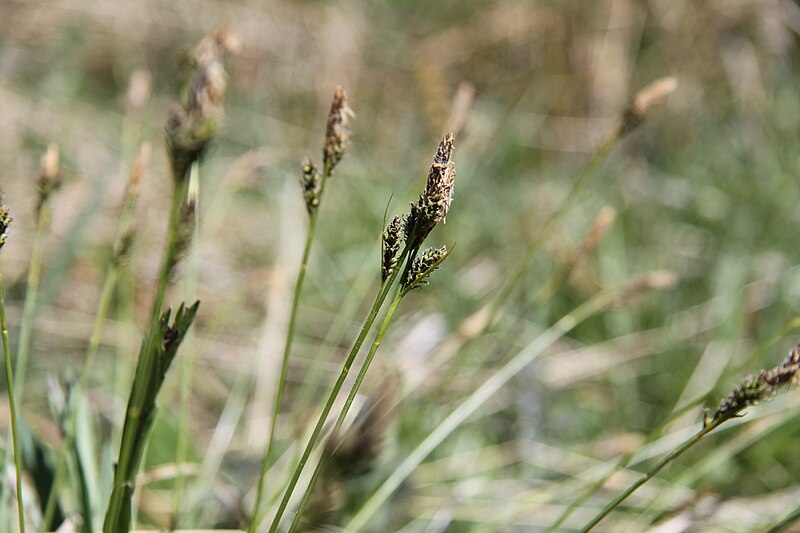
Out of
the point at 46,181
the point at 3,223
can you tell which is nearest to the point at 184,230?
the point at 3,223

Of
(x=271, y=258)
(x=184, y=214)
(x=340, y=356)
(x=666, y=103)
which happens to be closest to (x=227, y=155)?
(x=271, y=258)

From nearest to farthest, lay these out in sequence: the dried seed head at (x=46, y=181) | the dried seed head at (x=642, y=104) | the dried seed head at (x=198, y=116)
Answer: the dried seed head at (x=198, y=116) → the dried seed head at (x=46, y=181) → the dried seed head at (x=642, y=104)

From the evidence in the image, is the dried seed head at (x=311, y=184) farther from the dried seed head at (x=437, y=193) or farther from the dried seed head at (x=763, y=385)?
the dried seed head at (x=763, y=385)

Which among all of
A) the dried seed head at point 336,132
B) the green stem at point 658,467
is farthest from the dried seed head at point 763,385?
the dried seed head at point 336,132

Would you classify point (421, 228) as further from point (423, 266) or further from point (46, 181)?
point (46, 181)

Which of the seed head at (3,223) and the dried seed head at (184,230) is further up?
the seed head at (3,223)
